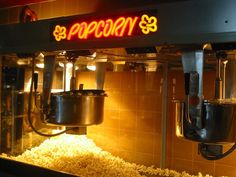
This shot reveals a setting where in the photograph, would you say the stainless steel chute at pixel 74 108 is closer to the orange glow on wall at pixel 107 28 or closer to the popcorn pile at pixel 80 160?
the popcorn pile at pixel 80 160

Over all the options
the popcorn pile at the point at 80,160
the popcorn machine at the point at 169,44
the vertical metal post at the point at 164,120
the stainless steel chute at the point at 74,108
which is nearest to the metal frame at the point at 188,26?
the popcorn machine at the point at 169,44

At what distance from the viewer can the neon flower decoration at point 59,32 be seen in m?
1.25

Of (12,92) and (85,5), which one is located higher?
(85,5)

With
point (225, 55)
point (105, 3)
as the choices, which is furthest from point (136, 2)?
point (225, 55)

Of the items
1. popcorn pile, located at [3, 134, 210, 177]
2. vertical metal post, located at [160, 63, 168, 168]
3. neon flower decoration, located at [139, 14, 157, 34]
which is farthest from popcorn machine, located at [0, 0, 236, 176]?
vertical metal post, located at [160, 63, 168, 168]

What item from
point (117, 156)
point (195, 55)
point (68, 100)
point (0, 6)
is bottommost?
point (117, 156)

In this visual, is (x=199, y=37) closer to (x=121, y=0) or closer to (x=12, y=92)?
(x=121, y=0)

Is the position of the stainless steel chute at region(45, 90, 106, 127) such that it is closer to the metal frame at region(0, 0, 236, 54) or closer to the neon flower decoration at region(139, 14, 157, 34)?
the metal frame at region(0, 0, 236, 54)

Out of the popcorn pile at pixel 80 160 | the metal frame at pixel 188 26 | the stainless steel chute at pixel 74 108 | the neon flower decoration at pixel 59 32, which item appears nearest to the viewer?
the metal frame at pixel 188 26

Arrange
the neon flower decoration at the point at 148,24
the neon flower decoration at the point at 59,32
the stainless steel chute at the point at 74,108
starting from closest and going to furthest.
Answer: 1. the neon flower decoration at the point at 148,24
2. the neon flower decoration at the point at 59,32
3. the stainless steel chute at the point at 74,108

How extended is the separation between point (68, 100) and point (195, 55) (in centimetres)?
72

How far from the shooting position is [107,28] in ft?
3.72

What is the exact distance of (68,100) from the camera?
1.52 metres

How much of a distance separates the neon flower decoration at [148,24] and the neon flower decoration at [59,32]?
1.15ft
